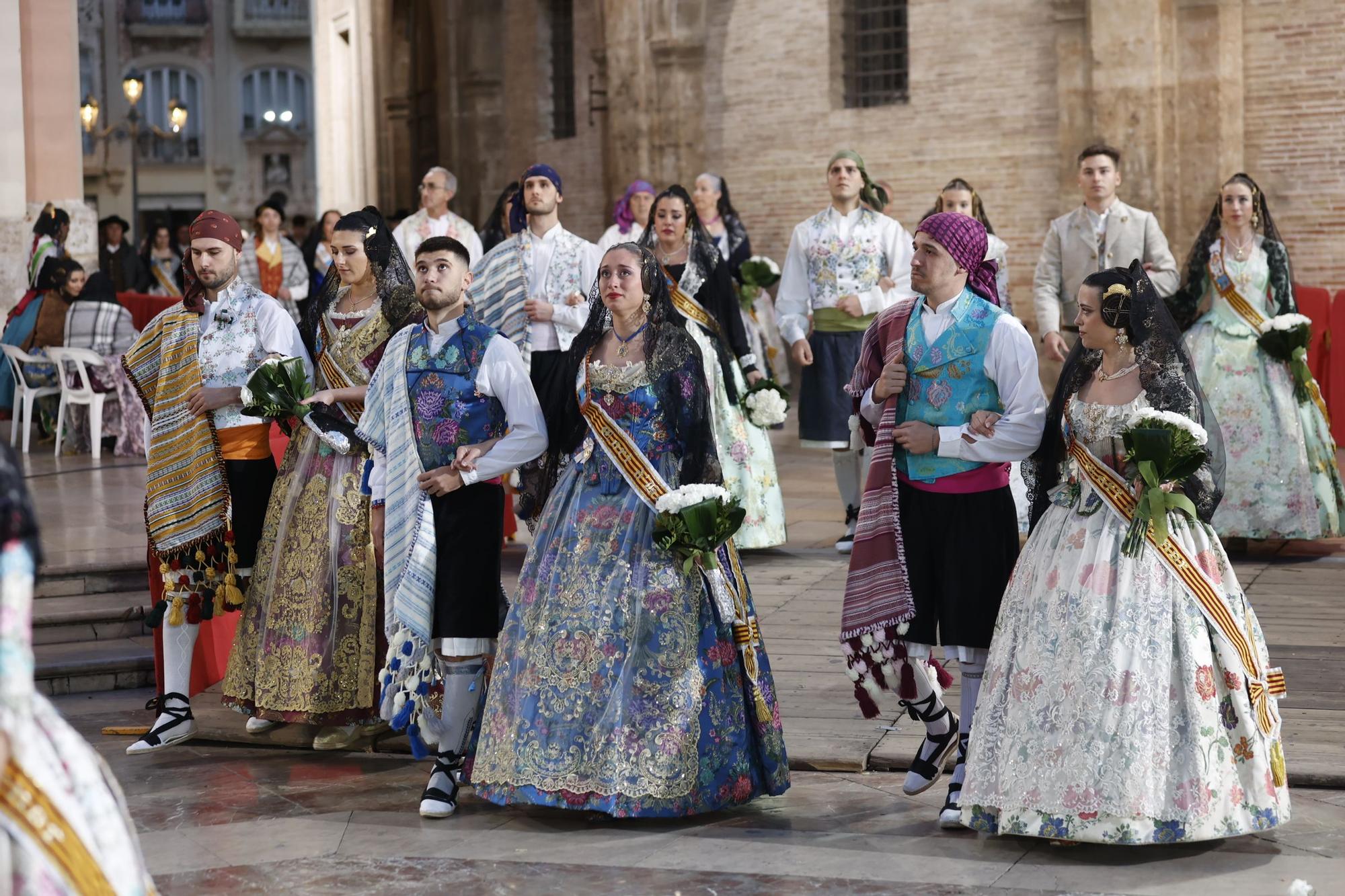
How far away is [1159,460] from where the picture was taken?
4629 mm

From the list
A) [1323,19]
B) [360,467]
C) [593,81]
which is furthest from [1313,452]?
[593,81]

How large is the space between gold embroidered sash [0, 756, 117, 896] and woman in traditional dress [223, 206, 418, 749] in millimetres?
3225

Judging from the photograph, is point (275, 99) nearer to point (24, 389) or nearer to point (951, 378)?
point (24, 389)

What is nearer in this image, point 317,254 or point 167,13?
point 317,254

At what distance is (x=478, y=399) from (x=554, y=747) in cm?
107

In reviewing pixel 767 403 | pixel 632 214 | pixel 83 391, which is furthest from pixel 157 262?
pixel 767 403

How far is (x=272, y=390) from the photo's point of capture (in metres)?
5.91

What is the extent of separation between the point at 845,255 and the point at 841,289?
0.18m

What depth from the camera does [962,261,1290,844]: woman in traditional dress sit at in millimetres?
4562

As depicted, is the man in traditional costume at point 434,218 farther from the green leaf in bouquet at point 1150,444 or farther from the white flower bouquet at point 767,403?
the green leaf in bouquet at point 1150,444

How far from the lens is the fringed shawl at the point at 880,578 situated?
508cm

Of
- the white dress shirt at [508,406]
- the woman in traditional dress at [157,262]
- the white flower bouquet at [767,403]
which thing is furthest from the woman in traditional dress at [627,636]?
the woman in traditional dress at [157,262]

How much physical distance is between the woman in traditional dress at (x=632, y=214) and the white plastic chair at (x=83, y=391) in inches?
150

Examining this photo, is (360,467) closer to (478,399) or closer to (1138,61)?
(478,399)
